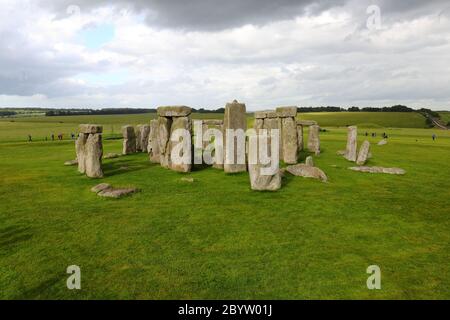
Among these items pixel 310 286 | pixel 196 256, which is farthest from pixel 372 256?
pixel 196 256

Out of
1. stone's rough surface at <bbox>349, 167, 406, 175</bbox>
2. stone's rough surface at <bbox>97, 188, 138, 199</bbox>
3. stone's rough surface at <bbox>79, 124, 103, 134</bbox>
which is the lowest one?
stone's rough surface at <bbox>97, 188, 138, 199</bbox>

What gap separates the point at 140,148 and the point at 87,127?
11.0 m

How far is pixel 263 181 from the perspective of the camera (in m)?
14.0

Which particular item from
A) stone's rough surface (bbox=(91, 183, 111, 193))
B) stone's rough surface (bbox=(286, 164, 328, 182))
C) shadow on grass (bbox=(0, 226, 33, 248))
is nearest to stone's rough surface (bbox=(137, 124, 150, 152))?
stone's rough surface (bbox=(91, 183, 111, 193))

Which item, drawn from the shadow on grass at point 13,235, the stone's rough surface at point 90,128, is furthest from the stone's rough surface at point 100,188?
the shadow on grass at point 13,235

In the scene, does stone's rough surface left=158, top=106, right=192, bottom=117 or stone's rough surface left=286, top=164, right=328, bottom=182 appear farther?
stone's rough surface left=158, top=106, right=192, bottom=117

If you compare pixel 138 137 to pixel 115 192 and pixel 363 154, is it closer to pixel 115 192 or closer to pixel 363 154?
pixel 115 192

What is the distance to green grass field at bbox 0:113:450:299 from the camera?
6840mm

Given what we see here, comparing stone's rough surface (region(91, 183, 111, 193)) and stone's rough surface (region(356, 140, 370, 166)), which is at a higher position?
stone's rough surface (region(356, 140, 370, 166))

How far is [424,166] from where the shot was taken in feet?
67.0

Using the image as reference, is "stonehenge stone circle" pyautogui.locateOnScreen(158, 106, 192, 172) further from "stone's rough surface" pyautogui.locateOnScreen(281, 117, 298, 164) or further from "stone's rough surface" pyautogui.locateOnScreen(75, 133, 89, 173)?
"stone's rough surface" pyautogui.locateOnScreen(281, 117, 298, 164)

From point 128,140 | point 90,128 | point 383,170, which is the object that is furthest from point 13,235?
point 128,140

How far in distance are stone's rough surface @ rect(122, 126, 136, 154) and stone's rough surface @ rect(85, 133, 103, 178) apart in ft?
29.8
